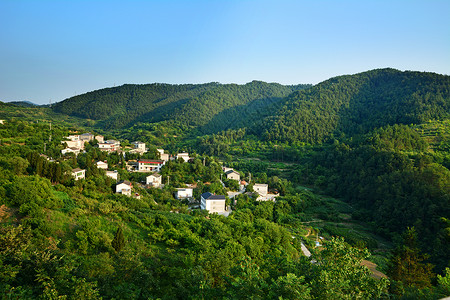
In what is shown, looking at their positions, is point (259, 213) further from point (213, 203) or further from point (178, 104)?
point (178, 104)

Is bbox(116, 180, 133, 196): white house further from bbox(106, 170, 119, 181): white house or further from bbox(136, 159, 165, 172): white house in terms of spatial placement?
bbox(136, 159, 165, 172): white house

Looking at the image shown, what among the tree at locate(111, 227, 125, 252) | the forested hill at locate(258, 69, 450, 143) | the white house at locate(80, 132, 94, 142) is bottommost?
the tree at locate(111, 227, 125, 252)

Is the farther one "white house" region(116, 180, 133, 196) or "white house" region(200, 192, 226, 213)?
"white house" region(200, 192, 226, 213)

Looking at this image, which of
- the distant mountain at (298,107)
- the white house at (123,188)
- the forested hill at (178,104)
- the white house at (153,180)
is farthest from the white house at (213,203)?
the forested hill at (178,104)

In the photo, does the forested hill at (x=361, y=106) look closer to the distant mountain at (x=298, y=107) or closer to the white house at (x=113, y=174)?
the distant mountain at (x=298, y=107)

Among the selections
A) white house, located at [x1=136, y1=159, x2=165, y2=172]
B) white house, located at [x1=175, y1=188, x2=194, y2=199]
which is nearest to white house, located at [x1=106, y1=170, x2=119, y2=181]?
white house, located at [x1=136, y1=159, x2=165, y2=172]

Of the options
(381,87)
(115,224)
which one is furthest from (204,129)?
(115,224)
